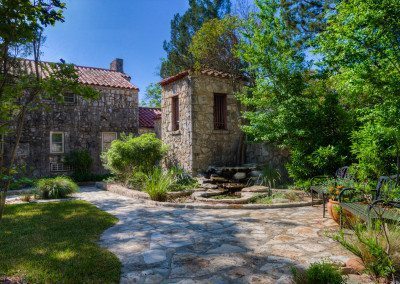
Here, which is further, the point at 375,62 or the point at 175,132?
the point at 175,132

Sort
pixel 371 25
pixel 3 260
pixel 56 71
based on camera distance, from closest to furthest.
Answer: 1. pixel 56 71
2. pixel 3 260
3. pixel 371 25

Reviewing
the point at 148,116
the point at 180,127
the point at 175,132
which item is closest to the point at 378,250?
the point at 180,127

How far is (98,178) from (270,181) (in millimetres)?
8662

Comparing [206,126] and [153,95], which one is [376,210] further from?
[153,95]

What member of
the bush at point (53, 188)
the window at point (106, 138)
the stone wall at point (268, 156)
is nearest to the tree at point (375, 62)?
the stone wall at point (268, 156)

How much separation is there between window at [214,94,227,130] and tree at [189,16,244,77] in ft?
3.51

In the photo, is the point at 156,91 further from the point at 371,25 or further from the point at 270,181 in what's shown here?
the point at 371,25

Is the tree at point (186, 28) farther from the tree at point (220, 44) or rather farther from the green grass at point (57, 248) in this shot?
the green grass at point (57, 248)

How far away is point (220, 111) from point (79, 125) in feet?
24.6

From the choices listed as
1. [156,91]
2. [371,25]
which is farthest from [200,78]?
[156,91]

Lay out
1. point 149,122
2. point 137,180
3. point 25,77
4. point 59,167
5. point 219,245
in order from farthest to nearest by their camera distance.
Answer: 1. point 149,122
2. point 59,167
3. point 137,180
4. point 219,245
5. point 25,77

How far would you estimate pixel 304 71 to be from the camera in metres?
7.85

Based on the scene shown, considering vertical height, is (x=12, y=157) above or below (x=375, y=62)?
below

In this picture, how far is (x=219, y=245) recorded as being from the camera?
3.98m
